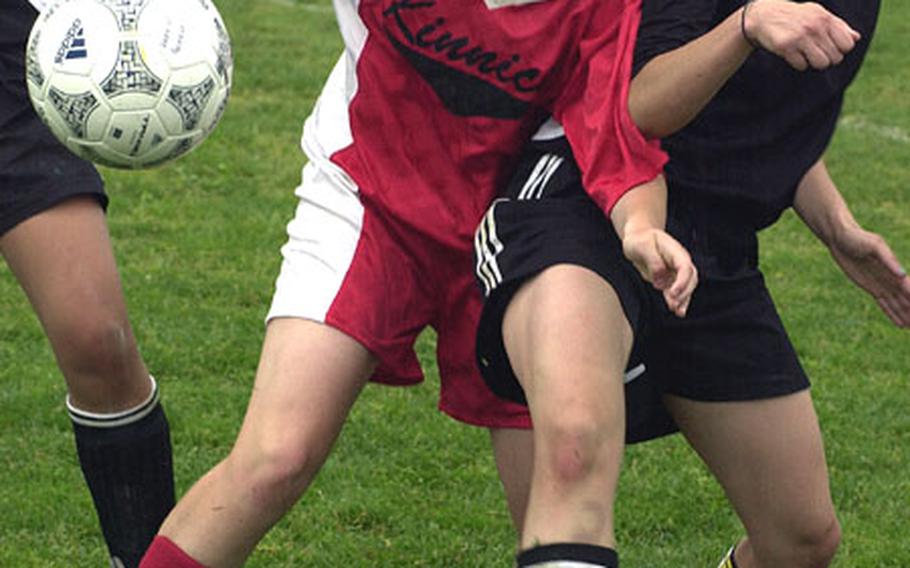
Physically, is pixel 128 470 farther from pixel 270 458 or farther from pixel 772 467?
pixel 772 467

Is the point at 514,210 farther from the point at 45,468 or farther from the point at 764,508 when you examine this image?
the point at 45,468

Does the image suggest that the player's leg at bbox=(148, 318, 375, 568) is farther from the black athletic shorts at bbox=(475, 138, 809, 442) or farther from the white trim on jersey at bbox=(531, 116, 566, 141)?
the white trim on jersey at bbox=(531, 116, 566, 141)

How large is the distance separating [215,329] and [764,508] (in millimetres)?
3419

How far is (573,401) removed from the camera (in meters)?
3.42

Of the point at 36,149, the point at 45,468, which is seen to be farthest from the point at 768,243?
the point at 36,149

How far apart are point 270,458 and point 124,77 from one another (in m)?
0.79

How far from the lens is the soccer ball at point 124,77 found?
12.8ft

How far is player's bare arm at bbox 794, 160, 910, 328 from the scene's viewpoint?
4238 millimetres

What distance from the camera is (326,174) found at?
4.13 m

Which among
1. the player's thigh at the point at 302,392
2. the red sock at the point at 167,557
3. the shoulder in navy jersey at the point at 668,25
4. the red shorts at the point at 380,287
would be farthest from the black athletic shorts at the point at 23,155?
the shoulder in navy jersey at the point at 668,25

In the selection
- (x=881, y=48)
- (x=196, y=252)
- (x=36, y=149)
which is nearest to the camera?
(x=36, y=149)

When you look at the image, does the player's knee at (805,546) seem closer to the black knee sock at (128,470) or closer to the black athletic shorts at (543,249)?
the black athletic shorts at (543,249)

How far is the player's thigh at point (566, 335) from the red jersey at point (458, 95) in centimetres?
24

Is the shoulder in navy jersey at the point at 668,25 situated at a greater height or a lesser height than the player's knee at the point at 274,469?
greater
